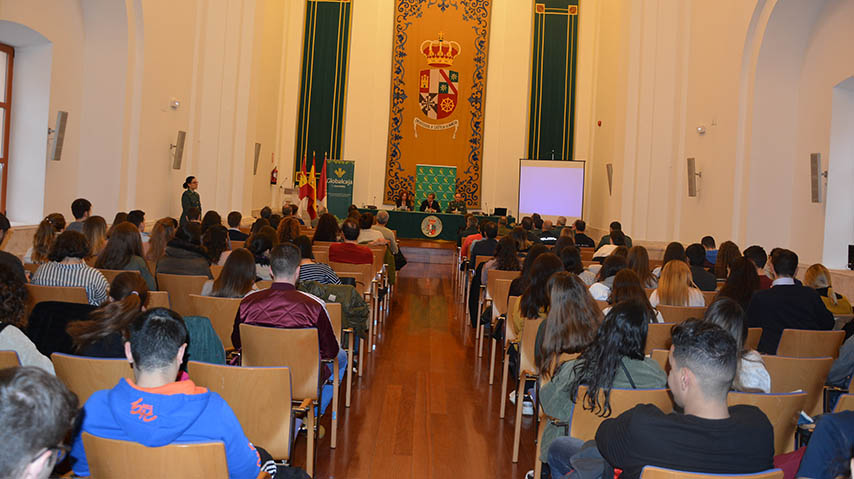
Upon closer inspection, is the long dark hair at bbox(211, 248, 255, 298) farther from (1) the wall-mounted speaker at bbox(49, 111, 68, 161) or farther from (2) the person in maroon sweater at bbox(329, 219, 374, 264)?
(1) the wall-mounted speaker at bbox(49, 111, 68, 161)

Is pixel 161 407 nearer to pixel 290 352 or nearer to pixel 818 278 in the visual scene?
pixel 290 352

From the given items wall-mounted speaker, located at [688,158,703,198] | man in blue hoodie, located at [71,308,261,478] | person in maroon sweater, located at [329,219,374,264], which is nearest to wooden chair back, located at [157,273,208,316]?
person in maroon sweater, located at [329,219,374,264]

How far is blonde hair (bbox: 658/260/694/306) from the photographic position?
5.14m

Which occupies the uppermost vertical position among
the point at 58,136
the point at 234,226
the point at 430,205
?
the point at 58,136

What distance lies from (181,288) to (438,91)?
13.0m

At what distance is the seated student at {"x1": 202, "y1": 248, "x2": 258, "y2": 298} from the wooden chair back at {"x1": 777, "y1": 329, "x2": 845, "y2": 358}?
3.13 metres

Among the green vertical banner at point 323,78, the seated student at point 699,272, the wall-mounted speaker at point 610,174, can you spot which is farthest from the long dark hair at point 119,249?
the green vertical banner at point 323,78

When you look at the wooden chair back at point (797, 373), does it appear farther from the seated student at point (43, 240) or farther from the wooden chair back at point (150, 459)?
the seated student at point (43, 240)

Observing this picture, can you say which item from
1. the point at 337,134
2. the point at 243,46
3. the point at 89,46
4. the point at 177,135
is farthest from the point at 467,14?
the point at 89,46

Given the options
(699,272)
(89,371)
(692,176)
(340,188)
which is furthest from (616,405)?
(340,188)

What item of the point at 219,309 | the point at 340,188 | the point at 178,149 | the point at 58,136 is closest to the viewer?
the point at 219,309

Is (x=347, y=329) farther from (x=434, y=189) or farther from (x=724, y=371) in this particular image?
(x=434, y=189)

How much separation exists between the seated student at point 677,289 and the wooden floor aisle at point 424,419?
4.25 ft

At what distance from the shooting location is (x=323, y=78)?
17.0 m
